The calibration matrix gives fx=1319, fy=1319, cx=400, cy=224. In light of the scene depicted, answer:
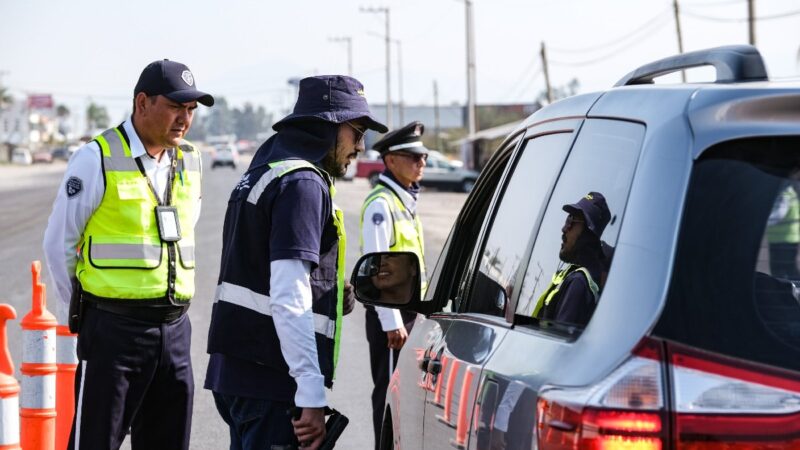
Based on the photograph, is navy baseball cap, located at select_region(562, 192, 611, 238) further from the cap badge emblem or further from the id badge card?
the cap badge emblem

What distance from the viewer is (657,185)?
2.39 m

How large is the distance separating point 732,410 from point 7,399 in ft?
12.1

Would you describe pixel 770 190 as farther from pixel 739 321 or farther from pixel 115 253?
pixel 115 253

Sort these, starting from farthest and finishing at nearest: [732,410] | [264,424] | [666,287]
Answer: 1. [264,424]
2. [666,287]
3. [732,410]

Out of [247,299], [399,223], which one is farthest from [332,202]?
[399,223]

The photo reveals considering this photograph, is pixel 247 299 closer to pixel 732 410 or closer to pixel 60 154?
pixel 732 410

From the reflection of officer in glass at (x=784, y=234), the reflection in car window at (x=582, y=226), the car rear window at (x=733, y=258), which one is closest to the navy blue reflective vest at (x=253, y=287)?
the reflection in car window at (x=582, y=226)

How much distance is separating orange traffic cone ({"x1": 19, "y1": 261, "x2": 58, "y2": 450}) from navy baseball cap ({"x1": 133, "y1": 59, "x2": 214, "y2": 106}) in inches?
43.1

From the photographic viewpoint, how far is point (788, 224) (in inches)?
109

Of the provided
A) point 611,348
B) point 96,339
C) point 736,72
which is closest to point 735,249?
point 611,348

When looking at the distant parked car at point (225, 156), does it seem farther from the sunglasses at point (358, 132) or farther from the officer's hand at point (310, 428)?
the officer's hand at point (310, 428)

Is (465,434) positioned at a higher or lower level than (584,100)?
lower

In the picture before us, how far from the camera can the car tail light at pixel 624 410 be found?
219 centimetres

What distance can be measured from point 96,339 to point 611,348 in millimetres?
3023
